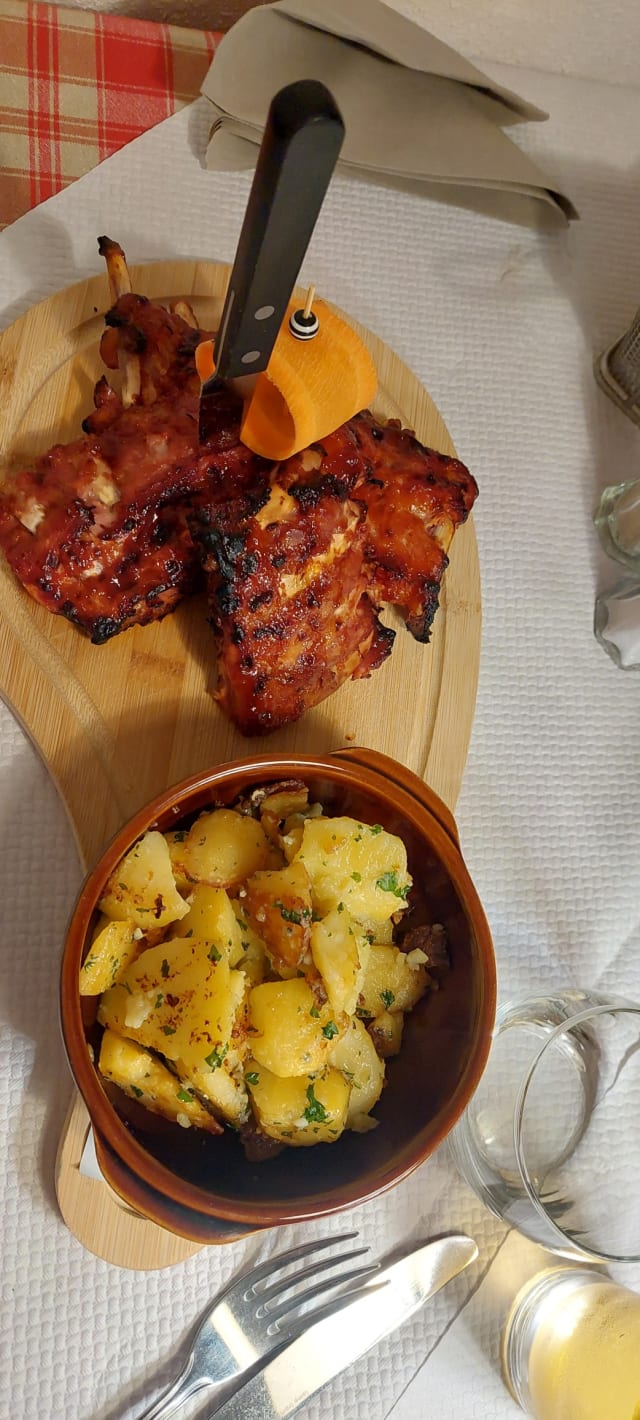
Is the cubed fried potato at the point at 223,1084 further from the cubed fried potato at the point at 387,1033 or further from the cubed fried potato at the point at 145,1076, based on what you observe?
the cubed fried potato at the point at 387,1033

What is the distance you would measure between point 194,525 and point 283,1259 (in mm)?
968

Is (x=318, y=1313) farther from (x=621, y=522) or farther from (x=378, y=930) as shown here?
(x=621, y=522)

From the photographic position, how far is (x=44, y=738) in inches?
54.4

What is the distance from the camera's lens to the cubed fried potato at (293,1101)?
115 cm

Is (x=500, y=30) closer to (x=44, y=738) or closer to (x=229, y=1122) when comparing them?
(x=44, y=738)

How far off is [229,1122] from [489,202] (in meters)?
1.53

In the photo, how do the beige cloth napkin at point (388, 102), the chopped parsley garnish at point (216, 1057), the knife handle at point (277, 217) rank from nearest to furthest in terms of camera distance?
1. the knife handle at point (277, 217)
2. the chopped parsley garnish at point (216, 1057)
3. the beige cloth napkin at point (388, 102)

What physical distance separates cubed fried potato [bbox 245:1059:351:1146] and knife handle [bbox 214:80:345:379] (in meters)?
0.79

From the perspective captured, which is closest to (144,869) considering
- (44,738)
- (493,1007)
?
(44,738)

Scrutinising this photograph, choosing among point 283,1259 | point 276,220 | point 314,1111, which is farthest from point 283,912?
point 276,220

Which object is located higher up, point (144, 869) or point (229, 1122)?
point (144, 869)

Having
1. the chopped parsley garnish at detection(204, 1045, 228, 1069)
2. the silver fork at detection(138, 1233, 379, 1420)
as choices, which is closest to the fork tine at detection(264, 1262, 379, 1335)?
the silver fork at detection(138, 1233, 379, 1420)

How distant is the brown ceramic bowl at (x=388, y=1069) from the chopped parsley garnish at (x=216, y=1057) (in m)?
0.12

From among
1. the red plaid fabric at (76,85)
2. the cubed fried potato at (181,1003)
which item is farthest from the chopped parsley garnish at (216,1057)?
the red plaid fabric at (76,85)
